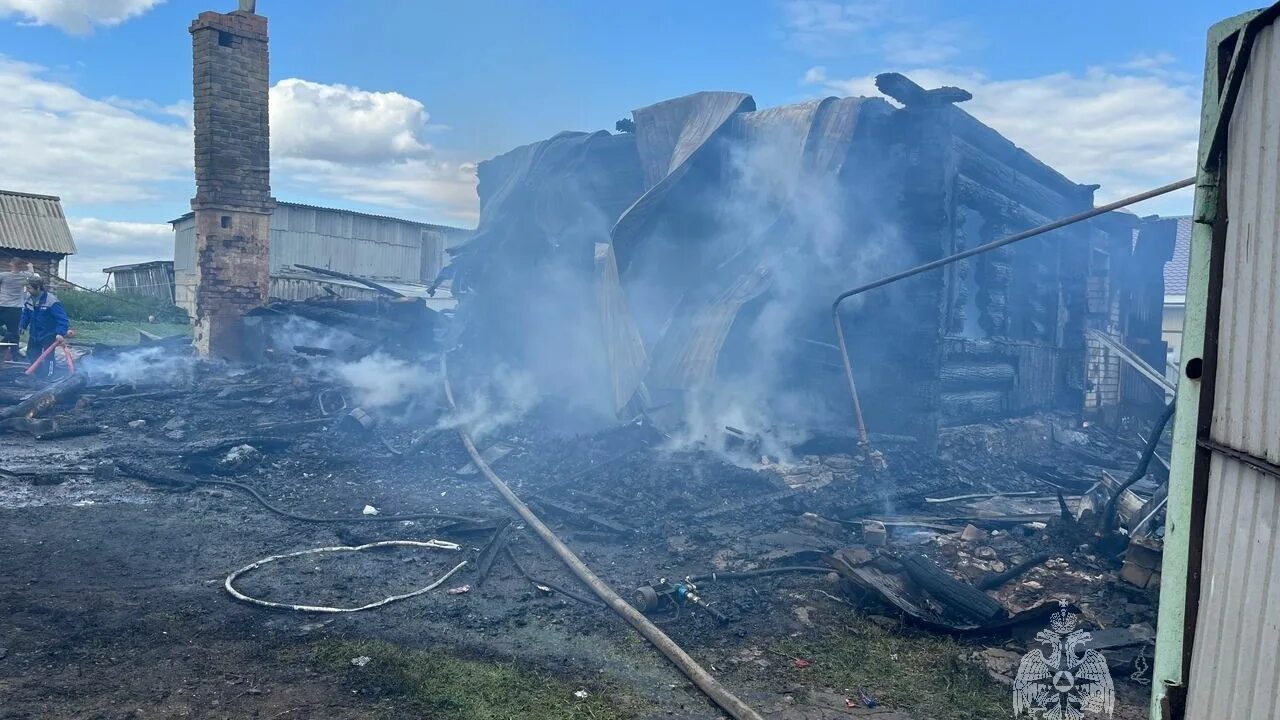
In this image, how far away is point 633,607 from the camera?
16.4ft

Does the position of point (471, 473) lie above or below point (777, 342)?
below

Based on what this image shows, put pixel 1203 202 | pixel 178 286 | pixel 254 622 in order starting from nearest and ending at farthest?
pixel 1203 202 < pixel 254 622 < pixel 178 286

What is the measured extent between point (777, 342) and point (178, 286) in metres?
32.2

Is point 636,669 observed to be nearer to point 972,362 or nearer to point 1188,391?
point 1188,391

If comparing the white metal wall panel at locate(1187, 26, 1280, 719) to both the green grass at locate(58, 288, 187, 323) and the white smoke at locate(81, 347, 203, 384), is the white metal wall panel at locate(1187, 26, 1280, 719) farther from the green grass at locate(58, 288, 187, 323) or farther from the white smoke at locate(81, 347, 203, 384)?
the green grass at locate(58, 288, 187, 323)

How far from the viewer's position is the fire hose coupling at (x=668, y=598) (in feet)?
16.4

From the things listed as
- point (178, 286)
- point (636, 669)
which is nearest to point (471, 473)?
point (636, 669)

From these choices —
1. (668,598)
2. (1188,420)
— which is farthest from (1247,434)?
(668,598)

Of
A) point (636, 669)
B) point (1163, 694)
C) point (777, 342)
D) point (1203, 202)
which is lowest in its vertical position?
point (636, 669)

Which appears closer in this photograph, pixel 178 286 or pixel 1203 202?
pixel 1203 202

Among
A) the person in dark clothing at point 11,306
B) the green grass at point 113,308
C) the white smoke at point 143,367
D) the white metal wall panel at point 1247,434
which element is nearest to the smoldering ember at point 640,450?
the white smoke at point 143,367

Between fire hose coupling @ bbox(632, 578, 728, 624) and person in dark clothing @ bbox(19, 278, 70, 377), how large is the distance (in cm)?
1236

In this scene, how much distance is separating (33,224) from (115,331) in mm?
5813

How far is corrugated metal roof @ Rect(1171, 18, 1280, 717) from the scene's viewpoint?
1.83 metres
